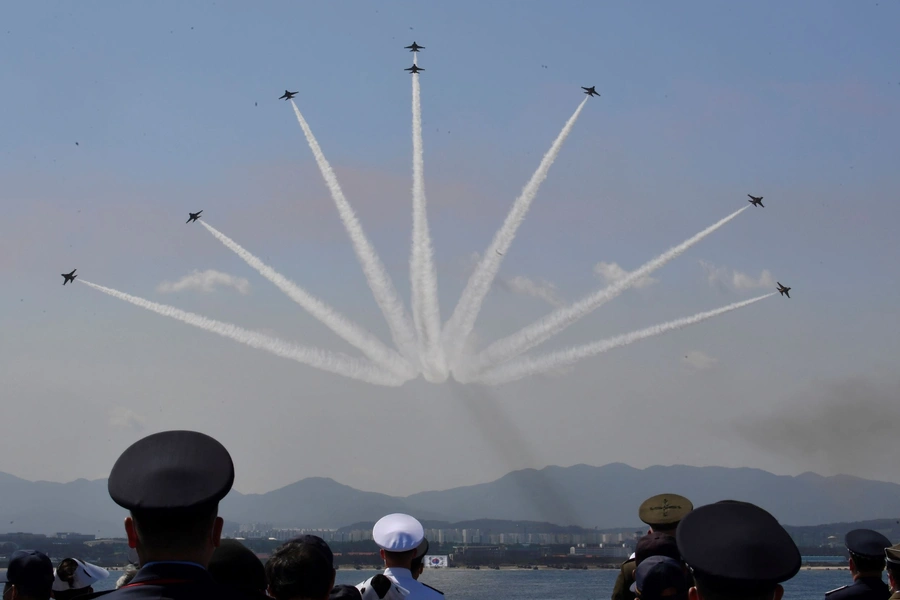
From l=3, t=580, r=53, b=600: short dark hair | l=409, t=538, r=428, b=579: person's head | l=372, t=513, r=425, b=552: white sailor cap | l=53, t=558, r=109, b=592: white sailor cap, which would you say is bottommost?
l=3, t=580, r=53, b=600: short dark hair

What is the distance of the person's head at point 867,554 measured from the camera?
1042 cm

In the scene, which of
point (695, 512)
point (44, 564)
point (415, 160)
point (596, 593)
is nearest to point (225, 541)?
point (695, 512)

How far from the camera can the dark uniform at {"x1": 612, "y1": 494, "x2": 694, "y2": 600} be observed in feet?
Answer: 37.2

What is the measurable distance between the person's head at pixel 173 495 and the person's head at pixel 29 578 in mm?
5736

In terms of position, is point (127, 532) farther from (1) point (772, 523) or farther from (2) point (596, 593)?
(2) point (596, 593)

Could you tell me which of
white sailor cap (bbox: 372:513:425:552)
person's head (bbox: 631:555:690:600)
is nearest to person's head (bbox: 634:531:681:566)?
person's head (bbox: 631:555:690:600)

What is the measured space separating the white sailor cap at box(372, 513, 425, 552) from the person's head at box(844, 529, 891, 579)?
4298 mm

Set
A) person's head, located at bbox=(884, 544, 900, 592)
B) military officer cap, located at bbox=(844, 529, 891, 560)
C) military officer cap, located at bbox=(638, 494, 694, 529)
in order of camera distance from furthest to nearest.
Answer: military officer cap, located at bbox=(638, 494, 694, 529) < military officer cap, located at bbox=(844, 529, 891, 560) < person's head, located at bbox=(884, 544, 900, 592)

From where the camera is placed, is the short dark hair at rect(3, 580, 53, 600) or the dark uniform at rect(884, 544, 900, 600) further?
the short dark hair at rect(3, 580, 53, 600)

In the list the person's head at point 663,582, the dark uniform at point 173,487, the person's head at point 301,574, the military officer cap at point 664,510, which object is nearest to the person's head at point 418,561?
the person's head at point 663,582

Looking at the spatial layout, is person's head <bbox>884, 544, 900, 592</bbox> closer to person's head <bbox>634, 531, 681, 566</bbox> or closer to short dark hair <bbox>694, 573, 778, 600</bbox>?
person's head <bbox>634, 531, 681, 566</bbox>

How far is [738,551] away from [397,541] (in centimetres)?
473

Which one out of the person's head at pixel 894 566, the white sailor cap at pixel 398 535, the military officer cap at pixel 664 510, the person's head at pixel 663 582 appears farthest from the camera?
the military officer cap at pixel 664 510

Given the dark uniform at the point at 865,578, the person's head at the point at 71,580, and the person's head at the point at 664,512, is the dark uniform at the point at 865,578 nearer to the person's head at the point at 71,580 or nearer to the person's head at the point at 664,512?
the person's head at the point at 664,512
